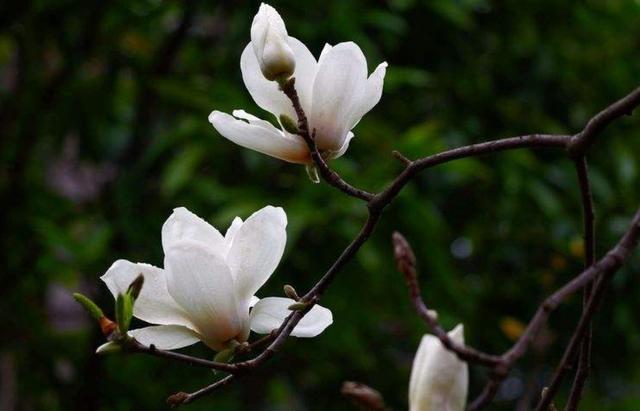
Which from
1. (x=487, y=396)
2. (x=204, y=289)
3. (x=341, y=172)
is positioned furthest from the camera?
(x=341, y=172)

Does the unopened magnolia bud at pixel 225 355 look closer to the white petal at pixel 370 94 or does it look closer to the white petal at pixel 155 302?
the white petal at pixel 155 302

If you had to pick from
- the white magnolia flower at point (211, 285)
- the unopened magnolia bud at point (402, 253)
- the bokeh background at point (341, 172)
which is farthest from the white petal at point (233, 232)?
the bokeh background at point (341, 172)

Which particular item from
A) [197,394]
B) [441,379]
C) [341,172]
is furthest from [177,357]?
[341,172]

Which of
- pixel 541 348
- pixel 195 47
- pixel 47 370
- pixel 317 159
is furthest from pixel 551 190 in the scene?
pixel 317 159

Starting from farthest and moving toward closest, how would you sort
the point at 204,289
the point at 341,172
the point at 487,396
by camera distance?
the point at 341,172, the point at 204,289, the point at 487,396

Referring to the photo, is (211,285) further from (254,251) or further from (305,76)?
(305,76)

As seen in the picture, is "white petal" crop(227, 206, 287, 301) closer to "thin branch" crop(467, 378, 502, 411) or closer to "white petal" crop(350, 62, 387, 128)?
"white petal" crop(350, 62, 387, 128)

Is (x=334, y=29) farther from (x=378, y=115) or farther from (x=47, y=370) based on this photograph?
(x=47, y=370)
